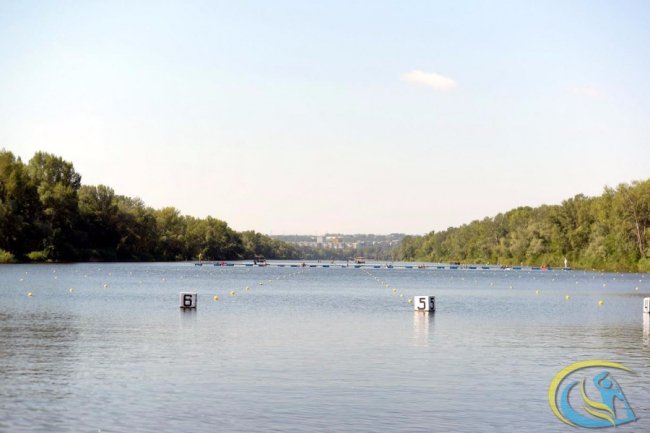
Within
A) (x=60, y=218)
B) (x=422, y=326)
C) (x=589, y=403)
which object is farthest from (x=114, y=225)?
(x=589, y=403)

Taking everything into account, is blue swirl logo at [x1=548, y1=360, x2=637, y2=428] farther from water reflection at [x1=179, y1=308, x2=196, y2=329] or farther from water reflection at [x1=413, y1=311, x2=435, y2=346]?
water reflection at [x1=179, y1=308, x2=196, y2=329]

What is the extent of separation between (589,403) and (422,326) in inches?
799

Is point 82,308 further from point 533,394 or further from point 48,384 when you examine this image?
point 533,394

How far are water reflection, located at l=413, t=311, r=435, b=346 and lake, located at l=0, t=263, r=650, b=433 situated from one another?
4.8 inches

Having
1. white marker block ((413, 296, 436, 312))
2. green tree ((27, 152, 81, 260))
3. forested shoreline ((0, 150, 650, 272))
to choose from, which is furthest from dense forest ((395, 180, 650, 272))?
white marker block ((413, 296, 436, 312))

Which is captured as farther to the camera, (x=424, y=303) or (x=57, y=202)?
(x=57, y=202)

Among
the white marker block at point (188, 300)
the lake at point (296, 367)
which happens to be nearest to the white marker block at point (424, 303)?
the lake at point (296, 367)

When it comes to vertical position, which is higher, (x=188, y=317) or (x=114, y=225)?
(x=114, y=225)

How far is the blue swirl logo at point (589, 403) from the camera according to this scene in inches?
756

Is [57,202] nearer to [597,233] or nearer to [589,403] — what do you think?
[597,233]

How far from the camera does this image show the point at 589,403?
21.0 m

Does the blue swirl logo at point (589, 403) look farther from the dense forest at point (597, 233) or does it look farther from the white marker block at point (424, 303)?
the dense forest at point (597, 233)

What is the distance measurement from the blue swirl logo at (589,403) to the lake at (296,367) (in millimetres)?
276

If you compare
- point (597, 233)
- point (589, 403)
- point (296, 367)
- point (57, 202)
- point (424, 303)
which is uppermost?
point (57, 202)
